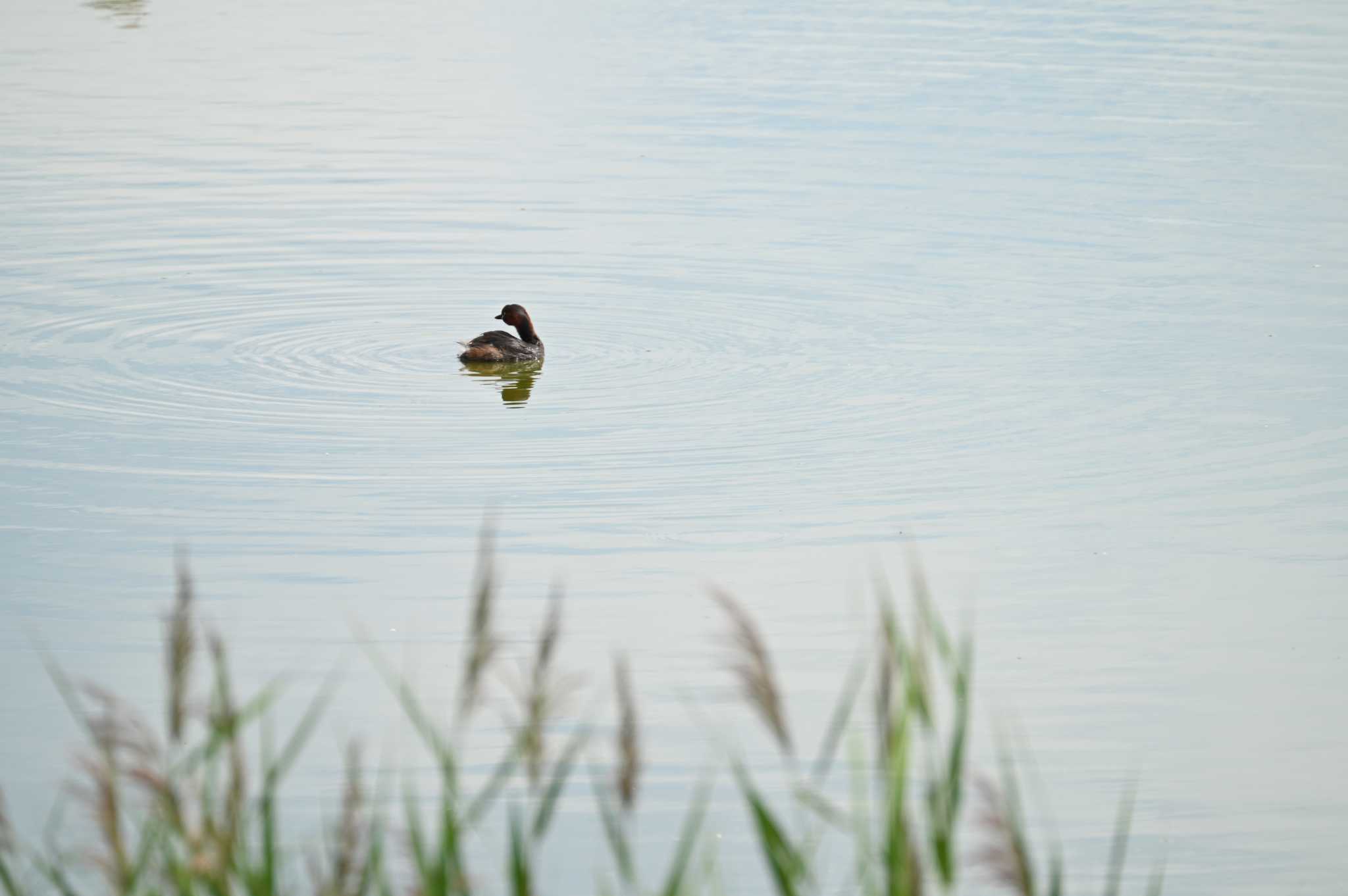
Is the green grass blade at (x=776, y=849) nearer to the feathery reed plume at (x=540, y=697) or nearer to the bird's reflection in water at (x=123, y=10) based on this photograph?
the feathery reed plume at (x=540, y=697)

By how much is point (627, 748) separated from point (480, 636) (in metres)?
0.25

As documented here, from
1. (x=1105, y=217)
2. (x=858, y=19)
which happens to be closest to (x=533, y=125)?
(x=1105, y=217)

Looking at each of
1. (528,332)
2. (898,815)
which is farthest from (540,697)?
(528,332)

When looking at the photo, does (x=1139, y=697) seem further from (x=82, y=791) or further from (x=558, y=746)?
(x=82, y=791)

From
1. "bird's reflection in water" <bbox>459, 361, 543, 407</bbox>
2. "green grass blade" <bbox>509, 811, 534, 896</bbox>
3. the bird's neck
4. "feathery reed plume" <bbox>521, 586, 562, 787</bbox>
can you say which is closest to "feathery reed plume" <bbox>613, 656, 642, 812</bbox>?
"feathery reed plume" <bbox>521, 586, 562, 787</bbox>

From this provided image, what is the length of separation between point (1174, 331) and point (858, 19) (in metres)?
15.3

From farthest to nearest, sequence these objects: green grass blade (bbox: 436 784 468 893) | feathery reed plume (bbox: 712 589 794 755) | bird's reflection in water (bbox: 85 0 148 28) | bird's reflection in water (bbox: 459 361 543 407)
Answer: bird's reflection in water (bbox: 85 0 148 28) → bird's reflection in water (bbox: 459 361 543 407) → green grass blade (bbox: 436 784 468 893) → feathery reed plume (bbox: 712 589 794 755)

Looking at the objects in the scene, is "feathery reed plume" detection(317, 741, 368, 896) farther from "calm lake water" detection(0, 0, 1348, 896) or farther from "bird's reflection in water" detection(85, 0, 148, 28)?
"bird's reflection in water" detection(85, 0, 148, 28)

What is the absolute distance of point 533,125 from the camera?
19.7 m

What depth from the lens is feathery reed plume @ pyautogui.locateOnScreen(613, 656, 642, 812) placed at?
8.47ft

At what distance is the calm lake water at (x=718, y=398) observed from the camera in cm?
720

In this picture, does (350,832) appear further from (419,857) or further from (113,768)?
(113,768)

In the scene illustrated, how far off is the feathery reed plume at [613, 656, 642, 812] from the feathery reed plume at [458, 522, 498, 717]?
187mm

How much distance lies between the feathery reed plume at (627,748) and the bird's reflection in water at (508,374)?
343 inches
